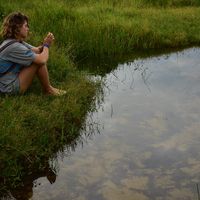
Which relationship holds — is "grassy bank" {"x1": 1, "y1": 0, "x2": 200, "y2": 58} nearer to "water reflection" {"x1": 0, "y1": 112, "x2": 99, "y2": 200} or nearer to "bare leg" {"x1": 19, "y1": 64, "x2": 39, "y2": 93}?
"bare leg" {"x1": 19, "y1": 64, "x2": 39, "y2": 93}

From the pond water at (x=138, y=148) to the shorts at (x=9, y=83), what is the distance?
3.70 ft

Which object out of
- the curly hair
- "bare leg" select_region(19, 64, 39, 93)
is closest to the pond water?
"bare leg" select_region(19, 64, 39, 93)

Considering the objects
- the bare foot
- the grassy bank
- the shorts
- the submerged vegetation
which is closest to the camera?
the submerged vegetation

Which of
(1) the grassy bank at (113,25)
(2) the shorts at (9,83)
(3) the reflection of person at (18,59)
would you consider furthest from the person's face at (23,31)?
(1) the grassy bank at (113,25)

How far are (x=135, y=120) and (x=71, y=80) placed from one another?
126 cm

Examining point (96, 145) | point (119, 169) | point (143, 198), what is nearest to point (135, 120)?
point (96, 145)

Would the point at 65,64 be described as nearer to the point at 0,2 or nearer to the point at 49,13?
the point at 49,13

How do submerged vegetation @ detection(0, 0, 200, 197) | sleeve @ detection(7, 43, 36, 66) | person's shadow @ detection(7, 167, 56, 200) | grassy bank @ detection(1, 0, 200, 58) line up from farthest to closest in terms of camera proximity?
grassy bank @ detection(1, 0, 200, 58) < sleeve @ detection(7, 43, 36, 66) < submerged vegetation @ detection(0, 0, 200, 197) < person's shadow @ detection(7, 167, 56, 200)

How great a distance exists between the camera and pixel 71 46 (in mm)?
8836

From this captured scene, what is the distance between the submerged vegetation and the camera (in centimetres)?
554

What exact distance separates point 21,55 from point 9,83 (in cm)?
41

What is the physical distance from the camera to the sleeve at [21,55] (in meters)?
6.27

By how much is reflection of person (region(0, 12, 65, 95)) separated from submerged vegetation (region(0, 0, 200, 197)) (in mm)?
198

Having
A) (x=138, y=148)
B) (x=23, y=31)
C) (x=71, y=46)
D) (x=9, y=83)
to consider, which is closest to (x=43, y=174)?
(x=138, y=148)
